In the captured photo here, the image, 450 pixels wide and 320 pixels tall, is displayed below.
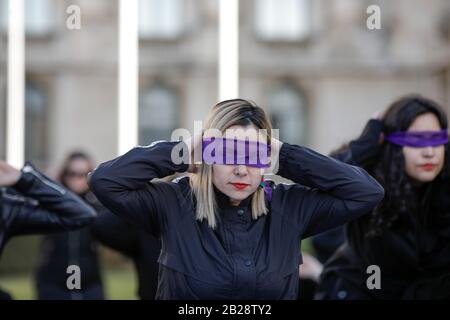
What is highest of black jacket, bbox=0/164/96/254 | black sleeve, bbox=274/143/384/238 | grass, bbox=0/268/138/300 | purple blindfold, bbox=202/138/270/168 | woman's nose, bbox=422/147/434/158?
purple blindfold, bbox=202/138/270/168

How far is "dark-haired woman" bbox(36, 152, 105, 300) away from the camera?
283 inches

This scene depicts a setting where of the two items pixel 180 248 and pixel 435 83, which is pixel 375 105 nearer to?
pixel 435 83

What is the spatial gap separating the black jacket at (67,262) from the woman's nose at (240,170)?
148 inches

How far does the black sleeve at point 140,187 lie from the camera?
12.0ft

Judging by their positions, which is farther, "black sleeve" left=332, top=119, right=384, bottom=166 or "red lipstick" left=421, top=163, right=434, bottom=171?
"black sleeve" left=332, top=119, right=384, bottom=166

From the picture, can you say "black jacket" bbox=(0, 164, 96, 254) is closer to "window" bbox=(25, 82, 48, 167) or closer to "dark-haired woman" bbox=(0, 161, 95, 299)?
"dark-haired woman" bbox=(0, 161, 95, 299)

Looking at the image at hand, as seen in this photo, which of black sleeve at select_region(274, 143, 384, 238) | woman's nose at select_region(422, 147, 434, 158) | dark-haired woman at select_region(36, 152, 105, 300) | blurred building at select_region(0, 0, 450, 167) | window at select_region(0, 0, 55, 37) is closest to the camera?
black sleeve at select_region(274, 143, 384, 238)

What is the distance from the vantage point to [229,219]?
368cm

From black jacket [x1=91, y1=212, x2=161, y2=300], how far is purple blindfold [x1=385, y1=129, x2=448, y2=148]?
64.2 inches

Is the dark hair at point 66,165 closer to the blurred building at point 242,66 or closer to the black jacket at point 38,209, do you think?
the black jacket at point 38,209

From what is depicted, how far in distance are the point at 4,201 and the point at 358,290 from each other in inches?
88.0

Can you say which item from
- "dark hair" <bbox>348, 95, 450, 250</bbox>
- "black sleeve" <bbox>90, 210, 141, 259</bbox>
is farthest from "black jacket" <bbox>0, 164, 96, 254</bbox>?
"dark hair" <bbox>348, 95, 450, 250</bbox>
